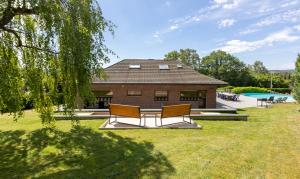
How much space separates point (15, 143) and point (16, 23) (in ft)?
13.9

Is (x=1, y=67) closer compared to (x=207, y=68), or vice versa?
(x=1, y=67)

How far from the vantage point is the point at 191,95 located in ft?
71.7

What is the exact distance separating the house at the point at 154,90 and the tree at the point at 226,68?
39.8m

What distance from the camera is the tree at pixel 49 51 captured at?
22.0 feet

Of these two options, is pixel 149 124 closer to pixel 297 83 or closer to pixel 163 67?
pixel 163 67

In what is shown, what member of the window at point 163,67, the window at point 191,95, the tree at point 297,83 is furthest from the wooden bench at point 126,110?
the tree at point 297,83

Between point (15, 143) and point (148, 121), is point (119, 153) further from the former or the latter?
point (148, 121)

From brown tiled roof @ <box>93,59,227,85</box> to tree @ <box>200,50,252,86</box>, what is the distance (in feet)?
127

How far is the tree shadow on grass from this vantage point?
5.84m

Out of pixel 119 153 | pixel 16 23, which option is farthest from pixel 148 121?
pixel 16 23

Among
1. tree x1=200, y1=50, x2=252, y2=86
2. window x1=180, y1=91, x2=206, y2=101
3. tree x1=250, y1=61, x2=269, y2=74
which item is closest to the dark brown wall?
window x1=180, y1=91, x2=206, y2=101

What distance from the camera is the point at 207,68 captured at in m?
71.0

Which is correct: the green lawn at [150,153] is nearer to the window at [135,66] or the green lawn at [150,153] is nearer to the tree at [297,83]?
the tree at [297,83]

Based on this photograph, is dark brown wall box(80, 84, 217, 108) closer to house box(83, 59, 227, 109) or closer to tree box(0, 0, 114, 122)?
house box(83, 59, 227, 109)
